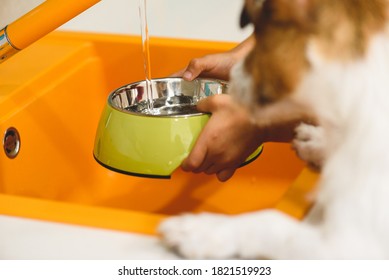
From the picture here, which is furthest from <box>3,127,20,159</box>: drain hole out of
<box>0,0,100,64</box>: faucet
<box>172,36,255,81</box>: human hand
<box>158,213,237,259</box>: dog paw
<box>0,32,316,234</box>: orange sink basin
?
<box>158,213,237,259</box>: dog paw

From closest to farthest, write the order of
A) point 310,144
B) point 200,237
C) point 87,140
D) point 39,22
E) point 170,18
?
point 200,237
point 310,144
point 39,22
point 87,140
point 170,18

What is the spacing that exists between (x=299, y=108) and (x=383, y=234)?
0.19 meters

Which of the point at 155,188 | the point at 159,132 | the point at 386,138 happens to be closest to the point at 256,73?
the point at 386,138

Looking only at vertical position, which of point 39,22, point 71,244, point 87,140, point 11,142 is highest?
point 39,22

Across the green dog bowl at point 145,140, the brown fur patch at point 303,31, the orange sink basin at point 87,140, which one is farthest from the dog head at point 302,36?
the orange sink basin at point 87,140

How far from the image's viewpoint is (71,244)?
79 centimetres

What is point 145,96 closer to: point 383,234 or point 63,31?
point 63,31

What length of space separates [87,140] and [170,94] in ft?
0.94

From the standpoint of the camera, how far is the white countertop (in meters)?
0.77

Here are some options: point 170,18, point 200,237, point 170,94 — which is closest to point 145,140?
point 170,94

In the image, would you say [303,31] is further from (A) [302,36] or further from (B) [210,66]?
(B) [210,66]

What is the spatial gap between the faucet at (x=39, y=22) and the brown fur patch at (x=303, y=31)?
1.33 feet
